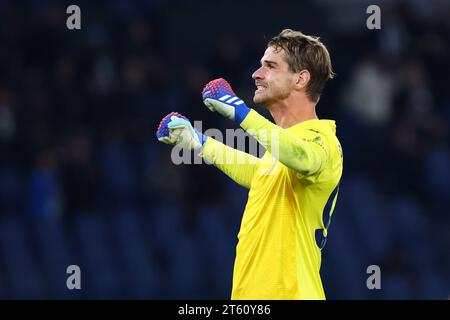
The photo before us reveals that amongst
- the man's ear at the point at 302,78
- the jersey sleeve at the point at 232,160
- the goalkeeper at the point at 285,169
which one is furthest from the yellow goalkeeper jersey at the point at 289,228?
the jersey sleeve at the point at 232,160

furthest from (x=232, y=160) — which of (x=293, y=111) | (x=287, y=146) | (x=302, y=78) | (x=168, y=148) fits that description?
(x=168, y=148)

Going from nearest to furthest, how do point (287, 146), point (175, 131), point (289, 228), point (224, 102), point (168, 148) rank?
1. point (287, 146)
2. point (224, 102)
3. point (289, 228)
4. point (175, 131)
5. point (168, 148)

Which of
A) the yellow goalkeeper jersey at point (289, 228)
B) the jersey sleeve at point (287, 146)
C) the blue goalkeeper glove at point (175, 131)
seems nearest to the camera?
the jersey sleeve at point (287, 146)

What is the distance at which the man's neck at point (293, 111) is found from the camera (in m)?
5.15

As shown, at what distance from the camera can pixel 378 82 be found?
11922 mm

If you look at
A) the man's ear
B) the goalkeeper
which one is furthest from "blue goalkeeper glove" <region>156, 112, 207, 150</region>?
the man's ear

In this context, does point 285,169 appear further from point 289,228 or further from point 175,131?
point 175,131

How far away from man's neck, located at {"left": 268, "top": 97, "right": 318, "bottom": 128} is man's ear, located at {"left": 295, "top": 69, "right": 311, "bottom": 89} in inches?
2.6

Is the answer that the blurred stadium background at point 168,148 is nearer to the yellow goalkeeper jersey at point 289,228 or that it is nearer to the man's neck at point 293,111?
the man's neck at point 293,111

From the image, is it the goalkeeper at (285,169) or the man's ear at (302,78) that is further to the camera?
the man's ear at (302,78)

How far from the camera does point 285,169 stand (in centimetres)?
504

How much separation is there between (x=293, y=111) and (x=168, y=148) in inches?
237
